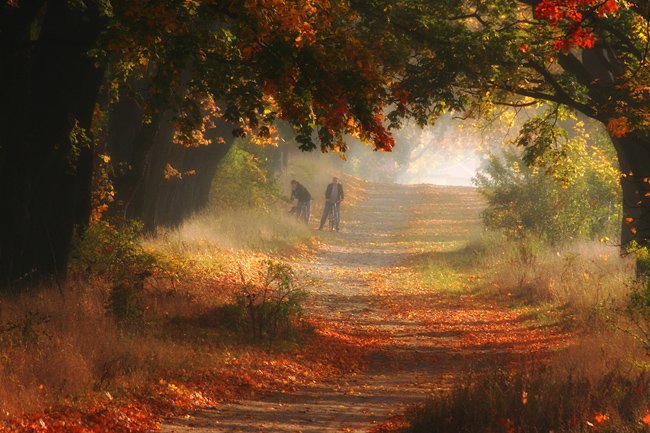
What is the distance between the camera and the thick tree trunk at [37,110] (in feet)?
41.0

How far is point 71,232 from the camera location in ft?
46.8

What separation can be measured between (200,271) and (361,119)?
1054 cm

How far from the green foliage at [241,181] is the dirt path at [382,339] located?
304cm

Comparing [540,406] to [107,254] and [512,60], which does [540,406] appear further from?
[107,254]

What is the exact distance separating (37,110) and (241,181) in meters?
22.6

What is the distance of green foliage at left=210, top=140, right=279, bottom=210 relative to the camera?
34594 mm

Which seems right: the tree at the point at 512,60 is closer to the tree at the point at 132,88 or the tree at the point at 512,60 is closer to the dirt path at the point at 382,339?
the tree at the point at 132,88

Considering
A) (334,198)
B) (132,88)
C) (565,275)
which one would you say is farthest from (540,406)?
(334,198)

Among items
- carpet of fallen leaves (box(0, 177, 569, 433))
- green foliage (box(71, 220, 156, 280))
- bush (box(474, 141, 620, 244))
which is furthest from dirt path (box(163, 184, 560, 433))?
green foliage (box(71, 220, 156, 280))

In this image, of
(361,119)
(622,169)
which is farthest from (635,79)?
(361,119)

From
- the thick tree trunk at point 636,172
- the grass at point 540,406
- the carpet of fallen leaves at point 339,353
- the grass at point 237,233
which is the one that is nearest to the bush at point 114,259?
the carpet of fallen leaves at point 339,353

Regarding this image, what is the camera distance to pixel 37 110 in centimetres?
1283

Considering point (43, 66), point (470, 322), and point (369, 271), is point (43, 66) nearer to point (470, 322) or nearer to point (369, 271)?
point (470, 322)

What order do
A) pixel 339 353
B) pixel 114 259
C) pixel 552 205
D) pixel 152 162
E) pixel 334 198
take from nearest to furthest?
pixel 339 353, pixel 114 259, pixel 152 162, pixel 552 205, pixel 334 198
